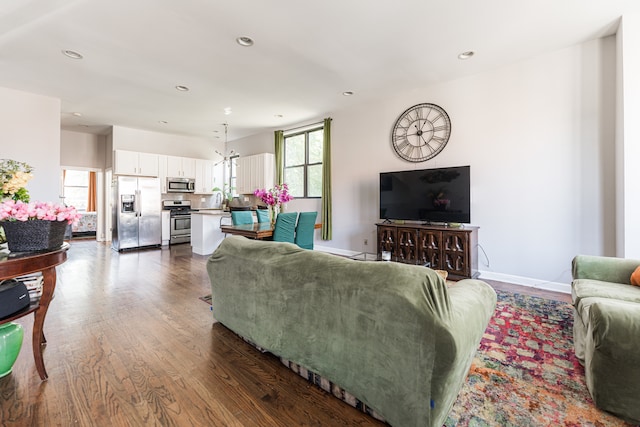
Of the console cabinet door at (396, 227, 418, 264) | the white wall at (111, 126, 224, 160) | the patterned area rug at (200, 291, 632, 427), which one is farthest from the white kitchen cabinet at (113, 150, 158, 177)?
the patterned area rug at (200, 291, 632, 427)

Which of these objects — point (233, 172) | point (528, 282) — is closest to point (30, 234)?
point (528, 282)

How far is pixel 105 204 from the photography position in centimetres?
753

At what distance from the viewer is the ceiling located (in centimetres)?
267

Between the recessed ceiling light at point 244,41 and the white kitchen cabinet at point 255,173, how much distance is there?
3800 mm

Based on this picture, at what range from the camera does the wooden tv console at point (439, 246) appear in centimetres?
373

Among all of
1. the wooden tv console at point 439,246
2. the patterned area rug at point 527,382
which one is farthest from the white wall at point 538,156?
the patterned area rug at point 527,382

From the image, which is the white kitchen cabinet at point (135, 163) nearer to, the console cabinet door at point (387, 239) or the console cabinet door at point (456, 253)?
the console cabinet door at point (387, 239)

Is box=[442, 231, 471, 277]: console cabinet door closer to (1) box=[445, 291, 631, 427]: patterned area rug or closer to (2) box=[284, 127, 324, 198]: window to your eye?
(1) box=[445, 291, 631, 427]: patterned area rug

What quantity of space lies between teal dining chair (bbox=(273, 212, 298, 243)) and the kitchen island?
2533mm

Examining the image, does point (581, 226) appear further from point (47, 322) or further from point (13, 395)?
point (47, 322)

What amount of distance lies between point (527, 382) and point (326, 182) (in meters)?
4.61

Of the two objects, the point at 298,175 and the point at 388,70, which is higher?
the point at 388,70

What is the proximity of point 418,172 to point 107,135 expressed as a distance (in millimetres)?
7524

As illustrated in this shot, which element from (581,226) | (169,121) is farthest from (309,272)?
(169,121)
